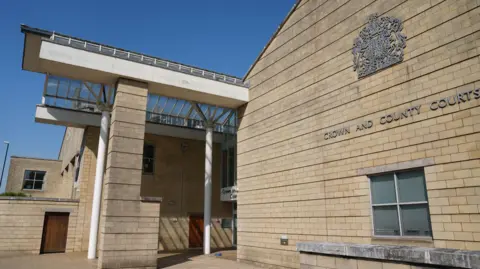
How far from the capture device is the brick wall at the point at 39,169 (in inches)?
1180

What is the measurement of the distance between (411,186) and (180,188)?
47.0 feet

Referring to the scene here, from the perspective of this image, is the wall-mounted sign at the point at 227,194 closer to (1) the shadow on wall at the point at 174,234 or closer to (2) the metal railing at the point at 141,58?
(1) the shadow on wall at the point at 174,234

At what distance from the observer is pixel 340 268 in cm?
547

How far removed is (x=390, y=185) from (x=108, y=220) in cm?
843

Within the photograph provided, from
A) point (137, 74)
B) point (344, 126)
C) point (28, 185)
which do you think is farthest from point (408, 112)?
point (28, 185)

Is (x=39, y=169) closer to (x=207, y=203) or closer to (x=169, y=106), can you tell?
(x=169, y=106)

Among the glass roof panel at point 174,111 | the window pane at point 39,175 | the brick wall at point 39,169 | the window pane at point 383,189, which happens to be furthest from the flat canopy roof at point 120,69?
the window pane at point 39,175

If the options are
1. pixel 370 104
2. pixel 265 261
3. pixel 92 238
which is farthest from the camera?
pixel 92 238

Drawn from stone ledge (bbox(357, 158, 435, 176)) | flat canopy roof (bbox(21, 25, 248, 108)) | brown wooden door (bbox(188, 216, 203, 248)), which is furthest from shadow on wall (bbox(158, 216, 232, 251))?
stone ledge (bbox(357, 158, 435, 176))

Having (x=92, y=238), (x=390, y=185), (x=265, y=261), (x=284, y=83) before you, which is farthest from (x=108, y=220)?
(x=390, y=185)

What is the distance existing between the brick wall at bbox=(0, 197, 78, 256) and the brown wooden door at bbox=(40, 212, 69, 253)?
1.05 ft

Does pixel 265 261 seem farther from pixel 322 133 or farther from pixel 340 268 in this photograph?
pixel 340 268

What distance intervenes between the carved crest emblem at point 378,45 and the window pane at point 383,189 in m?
2.90

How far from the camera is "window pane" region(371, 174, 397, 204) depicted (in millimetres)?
8555
